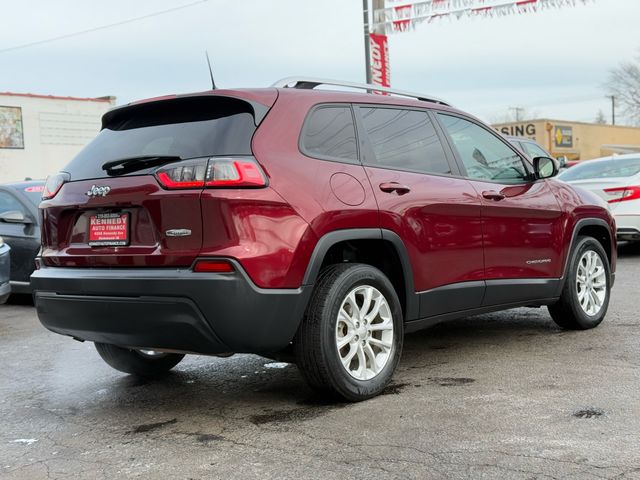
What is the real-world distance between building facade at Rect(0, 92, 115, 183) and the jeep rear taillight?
33820 millimetres

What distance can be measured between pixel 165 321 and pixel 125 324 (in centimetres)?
26

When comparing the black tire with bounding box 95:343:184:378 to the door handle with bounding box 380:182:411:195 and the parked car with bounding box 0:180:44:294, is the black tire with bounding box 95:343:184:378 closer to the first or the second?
the door handle with bounding box 380:182:411:195

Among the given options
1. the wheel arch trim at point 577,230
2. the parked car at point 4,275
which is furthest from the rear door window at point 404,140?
the parked car at point 4,275

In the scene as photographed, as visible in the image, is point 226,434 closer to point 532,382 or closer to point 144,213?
point 144,213

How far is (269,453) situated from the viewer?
3658mm

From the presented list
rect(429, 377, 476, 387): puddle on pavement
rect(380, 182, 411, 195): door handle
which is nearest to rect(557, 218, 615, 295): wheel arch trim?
rect(429, 377, 476, 387): puddle on pavement

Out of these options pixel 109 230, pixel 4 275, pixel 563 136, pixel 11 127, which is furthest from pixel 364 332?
pixel 563 136

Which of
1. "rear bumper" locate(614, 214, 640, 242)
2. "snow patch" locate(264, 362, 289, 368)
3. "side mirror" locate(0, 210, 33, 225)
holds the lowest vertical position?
"snow patch" locate(264, 362, 289, 368)

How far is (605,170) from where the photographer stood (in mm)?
12094

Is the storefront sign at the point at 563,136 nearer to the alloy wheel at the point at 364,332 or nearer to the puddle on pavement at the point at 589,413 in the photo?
the alloy wheel at the point at 364,332

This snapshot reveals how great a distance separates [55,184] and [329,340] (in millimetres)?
1838

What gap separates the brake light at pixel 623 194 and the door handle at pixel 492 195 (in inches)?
255

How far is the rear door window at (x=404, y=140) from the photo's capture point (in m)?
4.86

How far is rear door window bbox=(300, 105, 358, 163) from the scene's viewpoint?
4441mm
